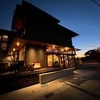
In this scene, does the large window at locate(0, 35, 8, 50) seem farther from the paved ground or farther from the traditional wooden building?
the paved ground

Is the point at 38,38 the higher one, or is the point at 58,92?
the point at 38,38

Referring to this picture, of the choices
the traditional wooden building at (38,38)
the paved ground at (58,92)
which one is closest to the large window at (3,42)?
the traditional wooden building at (38,38)

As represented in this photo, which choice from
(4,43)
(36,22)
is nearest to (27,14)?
(36,22)

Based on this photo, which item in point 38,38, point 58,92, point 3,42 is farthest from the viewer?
point 3,42

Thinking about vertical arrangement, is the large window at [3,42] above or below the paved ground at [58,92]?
above

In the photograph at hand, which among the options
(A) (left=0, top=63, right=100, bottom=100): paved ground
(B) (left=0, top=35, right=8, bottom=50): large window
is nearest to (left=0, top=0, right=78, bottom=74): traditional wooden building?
(A) (left=0, top=63, right=100, bottom=100): paved ground

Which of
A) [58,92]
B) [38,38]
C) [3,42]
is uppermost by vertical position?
[3,42]

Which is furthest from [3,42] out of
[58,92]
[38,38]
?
[58,92]

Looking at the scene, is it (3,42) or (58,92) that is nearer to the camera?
(58,92)

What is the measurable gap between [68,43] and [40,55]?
6389 mm

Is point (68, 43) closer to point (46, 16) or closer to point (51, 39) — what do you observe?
point (51, 39)

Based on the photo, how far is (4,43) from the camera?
15.2 m

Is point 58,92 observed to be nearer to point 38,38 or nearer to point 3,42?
point 38,38

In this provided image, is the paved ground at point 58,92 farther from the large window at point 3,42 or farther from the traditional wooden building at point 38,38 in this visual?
the large window at point 3,42
